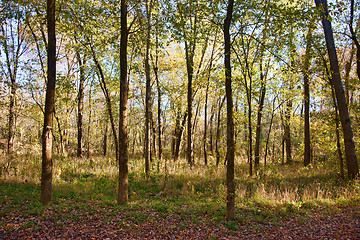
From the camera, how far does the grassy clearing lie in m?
5.62

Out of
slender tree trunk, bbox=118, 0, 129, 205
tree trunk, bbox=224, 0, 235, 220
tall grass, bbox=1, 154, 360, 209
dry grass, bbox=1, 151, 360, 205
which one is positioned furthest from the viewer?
dry grass, bbox=1, 151, 360, 205

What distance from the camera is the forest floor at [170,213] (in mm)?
4600

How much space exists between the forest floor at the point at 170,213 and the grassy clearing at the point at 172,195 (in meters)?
0.03

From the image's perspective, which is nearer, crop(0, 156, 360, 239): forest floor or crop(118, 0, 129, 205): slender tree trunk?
crop(0, 156, 360, 239): forest floor

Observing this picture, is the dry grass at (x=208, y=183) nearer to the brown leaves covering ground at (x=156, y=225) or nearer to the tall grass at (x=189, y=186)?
the tall grass at (x=189, y=186)

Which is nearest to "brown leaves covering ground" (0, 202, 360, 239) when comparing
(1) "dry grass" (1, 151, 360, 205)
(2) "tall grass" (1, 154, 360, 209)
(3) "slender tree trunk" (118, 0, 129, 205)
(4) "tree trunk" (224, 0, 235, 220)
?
(4) "tree trunk" (224, 0, 235, 220)

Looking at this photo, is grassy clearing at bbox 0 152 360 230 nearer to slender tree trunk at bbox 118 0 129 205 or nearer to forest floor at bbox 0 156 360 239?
forest floor at bbox 0 156 360 239

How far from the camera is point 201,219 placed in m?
5.34

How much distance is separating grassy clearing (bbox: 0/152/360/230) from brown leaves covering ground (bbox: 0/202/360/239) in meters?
0.06

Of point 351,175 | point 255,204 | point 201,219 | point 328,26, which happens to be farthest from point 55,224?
point 328,26

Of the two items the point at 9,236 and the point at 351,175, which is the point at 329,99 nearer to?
the point at 351,175

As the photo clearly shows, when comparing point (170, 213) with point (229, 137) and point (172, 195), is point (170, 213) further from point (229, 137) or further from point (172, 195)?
point (229, 137)

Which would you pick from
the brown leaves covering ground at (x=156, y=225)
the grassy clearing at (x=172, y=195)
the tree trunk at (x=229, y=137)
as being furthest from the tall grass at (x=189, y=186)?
the tree trunk at (x=229, y=137)

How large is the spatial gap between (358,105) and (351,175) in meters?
2.83
